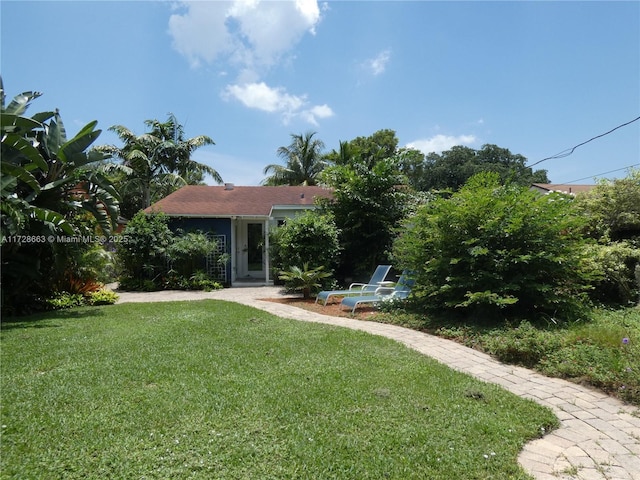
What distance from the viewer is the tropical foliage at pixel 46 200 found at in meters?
8.51

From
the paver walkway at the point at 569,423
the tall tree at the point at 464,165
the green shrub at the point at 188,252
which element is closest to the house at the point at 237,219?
the green shrub at the point at 188,252

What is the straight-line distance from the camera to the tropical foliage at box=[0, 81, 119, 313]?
8.51 m

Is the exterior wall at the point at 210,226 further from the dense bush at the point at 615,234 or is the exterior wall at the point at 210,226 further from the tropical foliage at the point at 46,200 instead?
the dense bush at the point at 615,234

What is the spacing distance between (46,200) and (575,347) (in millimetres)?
A: 12093

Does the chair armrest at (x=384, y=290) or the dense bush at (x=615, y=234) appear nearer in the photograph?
the dense bush at (x=615, y=234)

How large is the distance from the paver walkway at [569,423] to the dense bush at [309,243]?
7.05m

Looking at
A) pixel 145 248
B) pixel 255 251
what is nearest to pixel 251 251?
pixel 255 251

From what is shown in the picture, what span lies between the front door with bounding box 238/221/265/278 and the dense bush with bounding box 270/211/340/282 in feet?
14.4

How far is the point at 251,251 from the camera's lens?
18.5 meters

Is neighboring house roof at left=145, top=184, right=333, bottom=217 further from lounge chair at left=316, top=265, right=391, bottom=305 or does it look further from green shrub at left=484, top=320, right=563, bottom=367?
green shrub at left=484, top=320, right=563, bottom=367

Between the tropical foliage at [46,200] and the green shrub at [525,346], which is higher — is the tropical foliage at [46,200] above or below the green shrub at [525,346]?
above

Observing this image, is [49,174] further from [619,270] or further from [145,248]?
[619,270]

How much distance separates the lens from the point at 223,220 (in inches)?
664

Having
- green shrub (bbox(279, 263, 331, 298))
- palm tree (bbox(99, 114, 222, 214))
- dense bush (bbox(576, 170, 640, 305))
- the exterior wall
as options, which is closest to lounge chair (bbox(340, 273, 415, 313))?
green shrub (bbox(279, 263, 331, 298))
